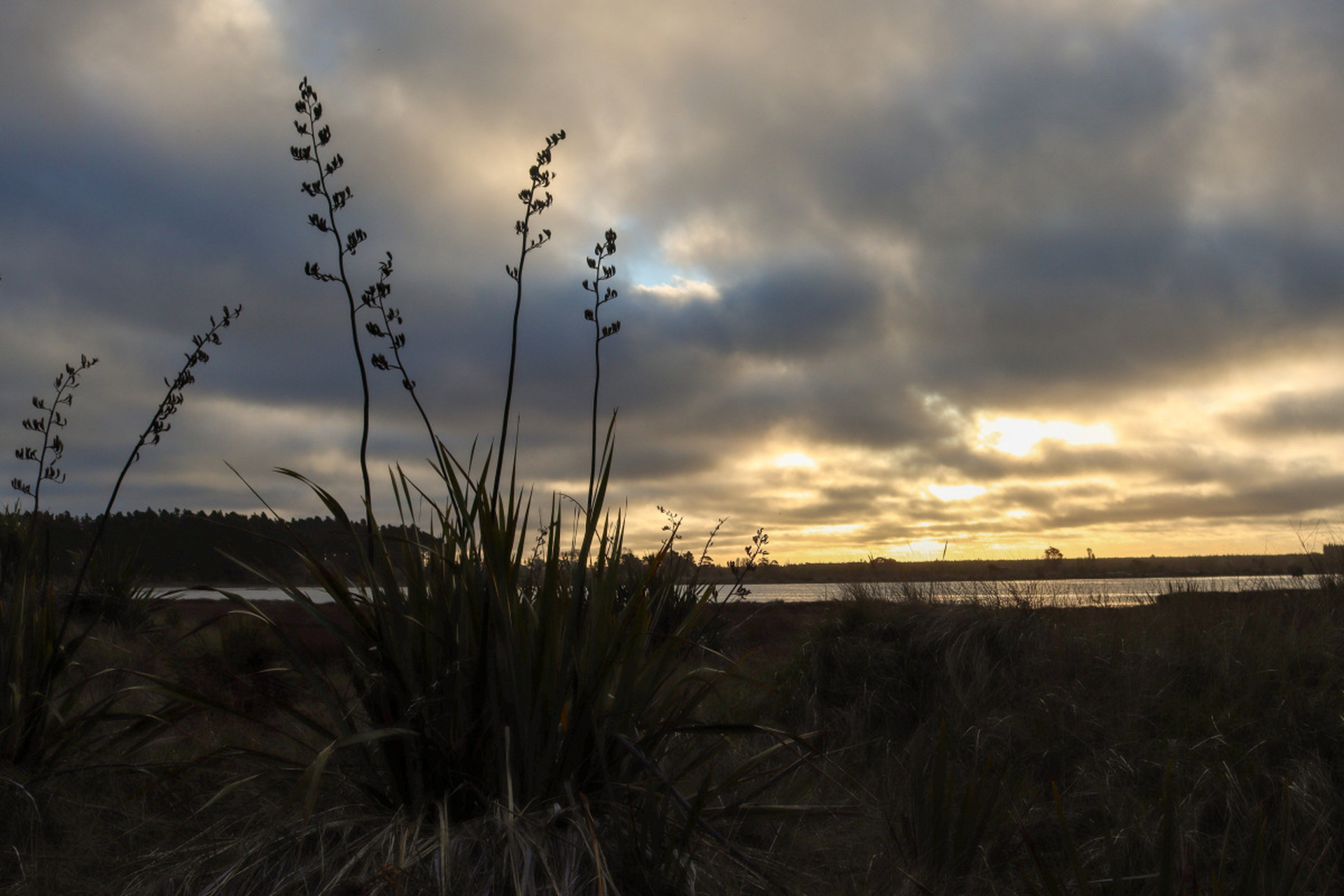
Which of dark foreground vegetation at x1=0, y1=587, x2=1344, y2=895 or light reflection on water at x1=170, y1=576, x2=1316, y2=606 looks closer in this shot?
dark foreground vegetation at x1=0, y1=587, x2=1344, y2=895

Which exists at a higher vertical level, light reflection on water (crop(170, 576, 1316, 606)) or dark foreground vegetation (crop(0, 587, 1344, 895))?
light reflection on water (crop(170, 576, 1316, 606))

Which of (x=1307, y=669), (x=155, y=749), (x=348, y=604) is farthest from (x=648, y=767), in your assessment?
(x=1307, y=669)

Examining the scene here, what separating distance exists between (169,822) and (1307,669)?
283 inches

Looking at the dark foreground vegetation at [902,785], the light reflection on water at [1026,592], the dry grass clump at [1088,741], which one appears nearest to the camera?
the dark foreground vegetation at [902,785]

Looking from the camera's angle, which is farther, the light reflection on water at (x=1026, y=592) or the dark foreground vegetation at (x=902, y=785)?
the light reflection on water at (x=1026, y=592)

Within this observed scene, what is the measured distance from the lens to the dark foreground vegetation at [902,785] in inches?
112

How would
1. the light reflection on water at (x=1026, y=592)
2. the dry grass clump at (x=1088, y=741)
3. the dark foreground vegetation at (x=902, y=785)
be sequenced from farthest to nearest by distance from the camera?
the light reflection on water at (x=1026, y=592) → the dry grass clump at (x=1088, y=741) → the dark foreground vegetation at (x=902, y=785)

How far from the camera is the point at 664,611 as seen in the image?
10.1 m

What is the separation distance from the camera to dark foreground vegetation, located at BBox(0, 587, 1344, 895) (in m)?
2.85

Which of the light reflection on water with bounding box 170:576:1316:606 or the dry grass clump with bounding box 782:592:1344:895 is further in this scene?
the light reflection on water with bounding box 170:576:1316:606

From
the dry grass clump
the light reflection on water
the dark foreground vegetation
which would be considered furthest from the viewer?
the light reflection on water

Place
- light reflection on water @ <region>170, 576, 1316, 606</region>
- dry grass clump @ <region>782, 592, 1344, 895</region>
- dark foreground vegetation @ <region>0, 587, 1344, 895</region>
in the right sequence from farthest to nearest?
light reflection on water @ <region>170, 576, 1316, 606</region>
dry grass clump @ <region>782, 592, 1344, 895</region>
dark foreground vegetation @ <region>0, 587, 1344, 895</region>

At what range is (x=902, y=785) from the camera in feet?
16.2

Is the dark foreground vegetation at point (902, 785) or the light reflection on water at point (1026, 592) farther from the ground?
the light reflection on water at point (1026, 592)
